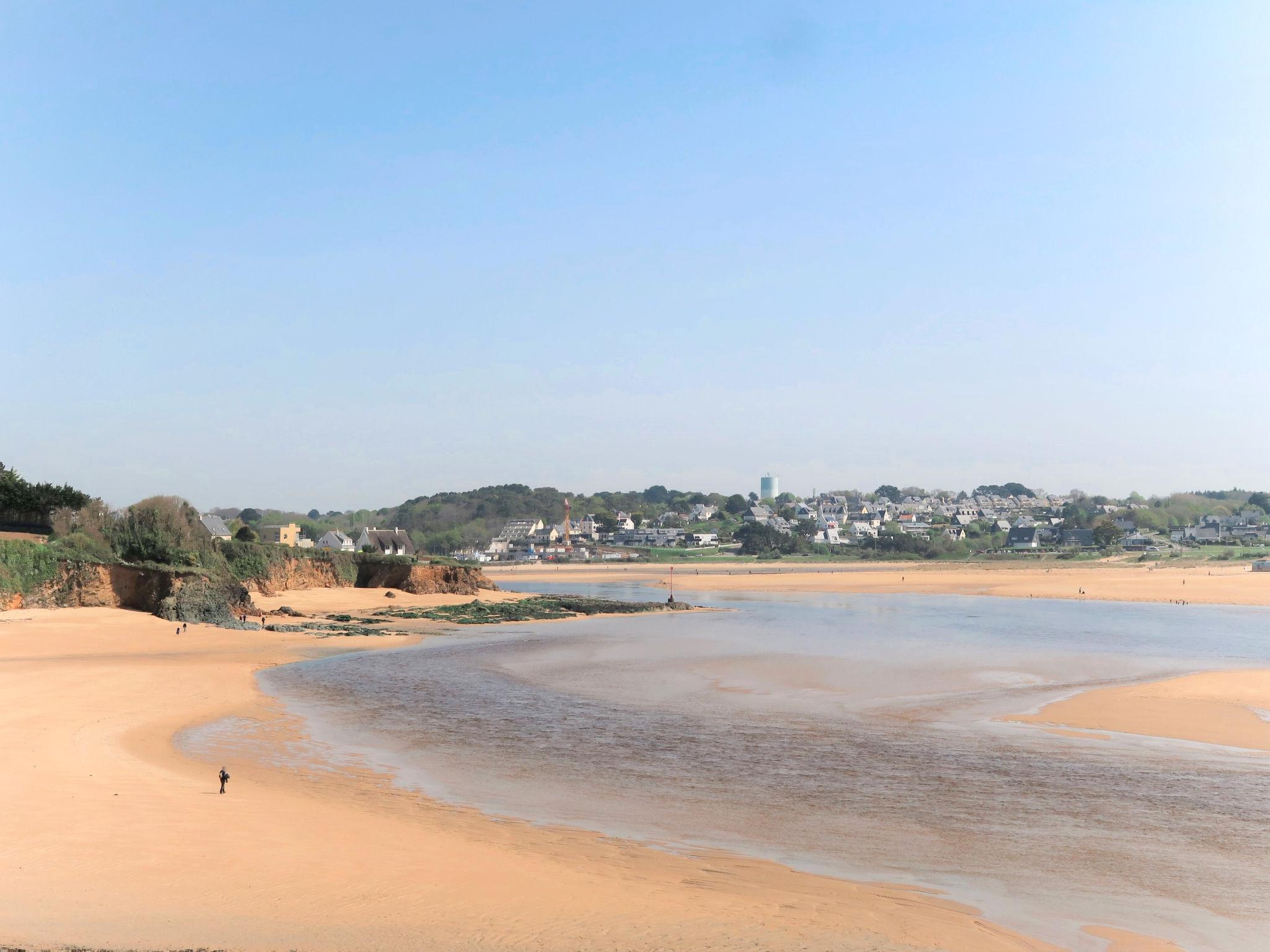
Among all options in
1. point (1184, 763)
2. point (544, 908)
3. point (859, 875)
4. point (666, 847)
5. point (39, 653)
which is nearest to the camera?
point (544, 908)

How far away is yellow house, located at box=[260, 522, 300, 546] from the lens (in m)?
84.6

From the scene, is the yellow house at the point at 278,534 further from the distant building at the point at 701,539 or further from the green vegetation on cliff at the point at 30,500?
the distant building at the point at 701,539

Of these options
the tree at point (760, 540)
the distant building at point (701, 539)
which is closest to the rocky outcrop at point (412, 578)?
the tree at point (760, 540)

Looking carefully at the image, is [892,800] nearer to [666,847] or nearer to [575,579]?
[666,847]

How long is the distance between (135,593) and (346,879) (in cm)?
3158

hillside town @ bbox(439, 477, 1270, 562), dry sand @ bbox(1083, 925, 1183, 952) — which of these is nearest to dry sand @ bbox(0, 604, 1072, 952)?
dry sand @ bbox(1083, 925, 1183, 952)

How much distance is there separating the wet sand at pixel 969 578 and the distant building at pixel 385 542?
389 inches

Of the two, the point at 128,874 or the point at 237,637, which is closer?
the point at 128,874

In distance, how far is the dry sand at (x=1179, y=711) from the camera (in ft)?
62.7

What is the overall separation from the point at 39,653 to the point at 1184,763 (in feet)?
94.3

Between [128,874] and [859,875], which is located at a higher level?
[128,874]

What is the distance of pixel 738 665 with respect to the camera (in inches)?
1195

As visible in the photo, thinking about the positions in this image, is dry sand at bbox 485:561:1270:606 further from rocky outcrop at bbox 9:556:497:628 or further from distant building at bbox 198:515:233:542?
rocky outcrop at bbox 9:556:497:628

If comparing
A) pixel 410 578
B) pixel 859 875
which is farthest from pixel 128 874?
pixel 410 578
